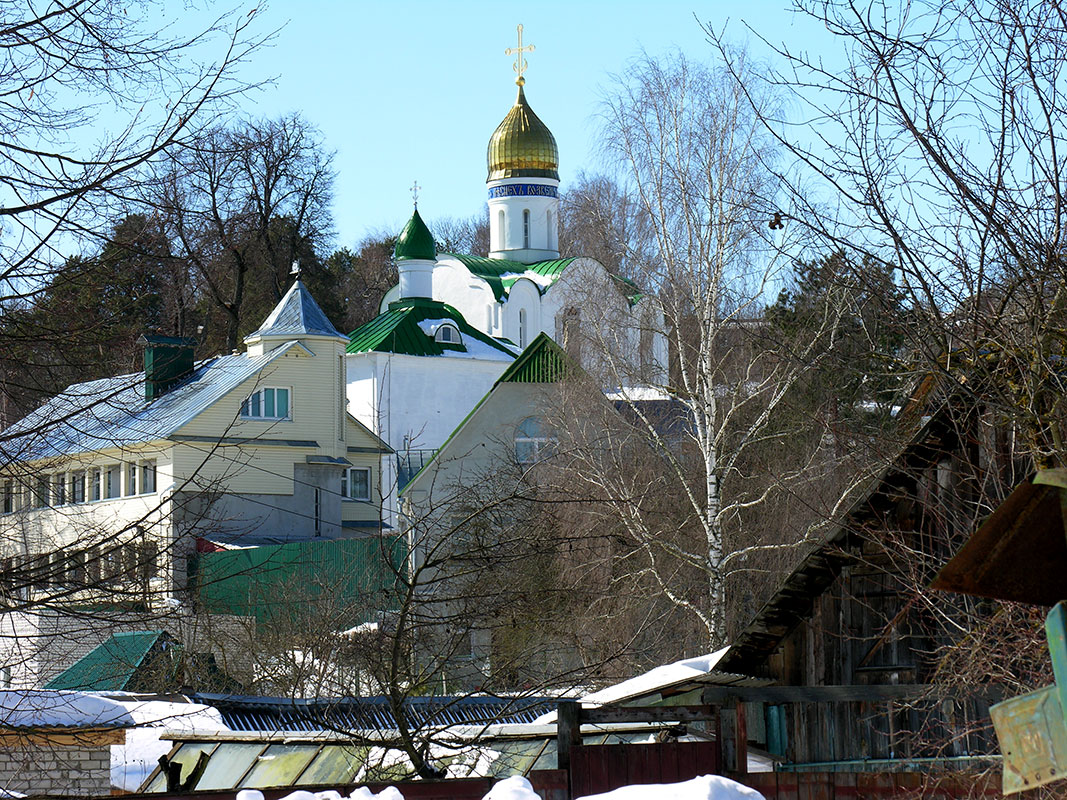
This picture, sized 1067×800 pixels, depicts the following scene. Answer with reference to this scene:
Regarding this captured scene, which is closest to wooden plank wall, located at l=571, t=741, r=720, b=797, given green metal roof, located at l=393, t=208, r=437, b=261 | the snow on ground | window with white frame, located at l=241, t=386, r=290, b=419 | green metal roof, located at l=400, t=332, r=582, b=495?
the snow on ground

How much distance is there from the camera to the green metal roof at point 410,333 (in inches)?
1654

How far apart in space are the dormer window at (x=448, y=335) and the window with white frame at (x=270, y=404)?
7.45 m

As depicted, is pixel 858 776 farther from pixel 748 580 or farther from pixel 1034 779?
pixel 748 580

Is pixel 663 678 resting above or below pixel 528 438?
below

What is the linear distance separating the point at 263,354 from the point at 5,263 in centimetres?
3097

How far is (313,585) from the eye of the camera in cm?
2481

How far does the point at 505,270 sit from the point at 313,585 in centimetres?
2526

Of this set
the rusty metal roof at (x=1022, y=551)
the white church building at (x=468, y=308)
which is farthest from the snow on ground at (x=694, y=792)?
the white church building at (x=468, y=308)

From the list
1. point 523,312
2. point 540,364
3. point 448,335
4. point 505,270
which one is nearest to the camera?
point 540,364

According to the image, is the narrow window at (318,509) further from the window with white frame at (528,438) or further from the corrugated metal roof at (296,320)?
the window with white frame at (528,438)

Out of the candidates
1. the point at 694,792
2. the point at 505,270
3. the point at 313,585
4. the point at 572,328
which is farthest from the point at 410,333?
the point at 694,792

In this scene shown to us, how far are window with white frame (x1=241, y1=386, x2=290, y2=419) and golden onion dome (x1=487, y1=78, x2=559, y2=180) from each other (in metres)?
16.2

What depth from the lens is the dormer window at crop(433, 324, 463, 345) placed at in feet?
142

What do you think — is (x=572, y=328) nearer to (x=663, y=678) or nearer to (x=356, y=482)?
(x=356, y=482)
